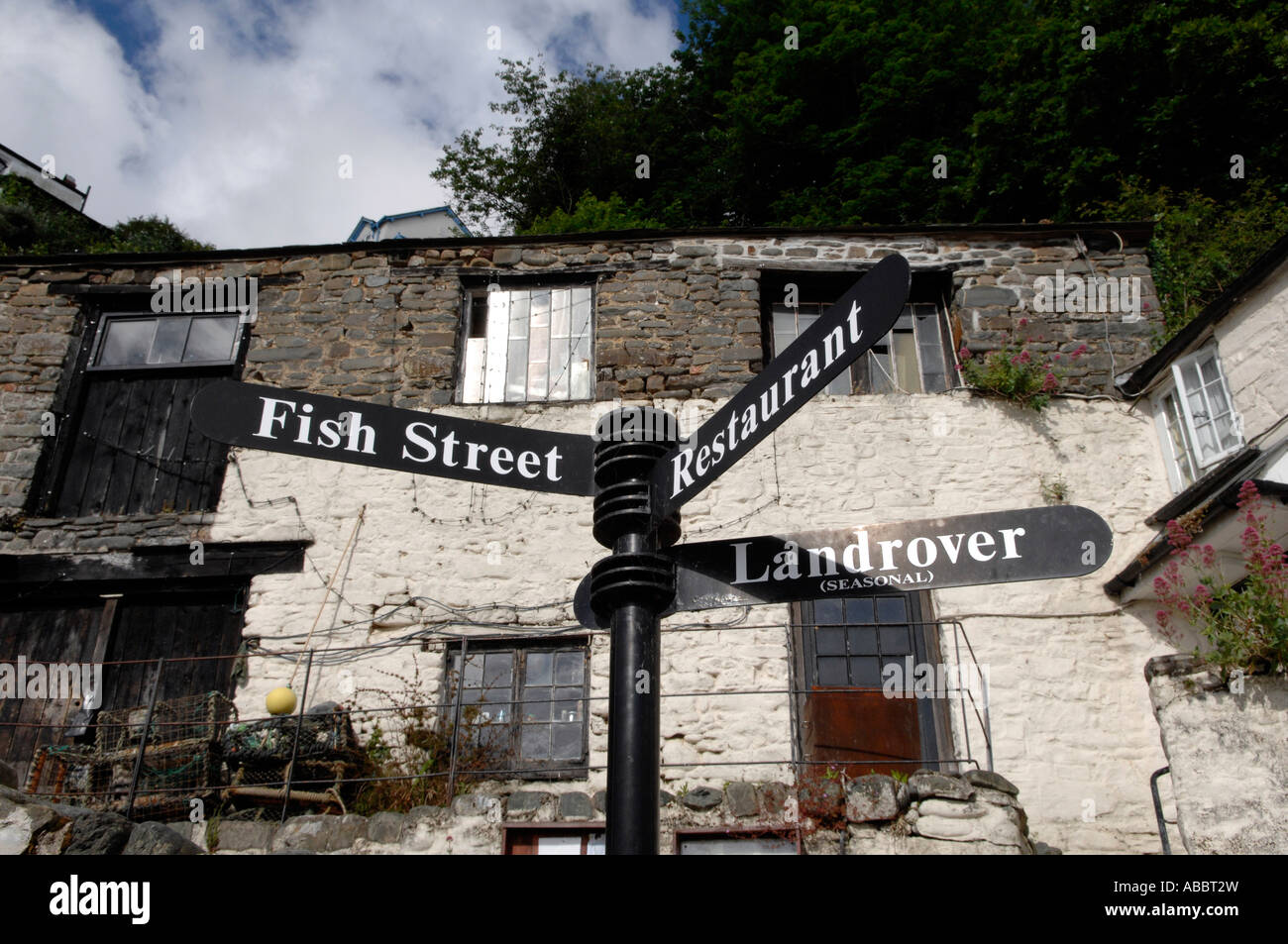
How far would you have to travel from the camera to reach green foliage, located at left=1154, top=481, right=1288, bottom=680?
5.61 meters

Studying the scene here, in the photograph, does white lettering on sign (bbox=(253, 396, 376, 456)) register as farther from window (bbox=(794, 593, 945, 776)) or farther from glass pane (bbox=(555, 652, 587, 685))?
glass pane (bbox=(555, 652, 587, 685))

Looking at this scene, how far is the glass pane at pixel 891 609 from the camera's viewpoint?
8.16 m

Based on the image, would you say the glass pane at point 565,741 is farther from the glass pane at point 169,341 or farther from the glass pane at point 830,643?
the glass pane at point 169,341

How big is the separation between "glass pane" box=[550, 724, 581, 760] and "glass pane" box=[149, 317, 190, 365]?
557 centimetres

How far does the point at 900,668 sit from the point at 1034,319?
390cm

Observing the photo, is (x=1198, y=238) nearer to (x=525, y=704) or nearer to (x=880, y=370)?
(x=880, y=370)

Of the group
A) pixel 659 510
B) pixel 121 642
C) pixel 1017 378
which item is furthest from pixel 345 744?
pixel 1017 378

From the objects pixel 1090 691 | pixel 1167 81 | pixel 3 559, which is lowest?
pixel 1090 691

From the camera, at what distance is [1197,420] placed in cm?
840

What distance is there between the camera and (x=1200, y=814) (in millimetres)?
5332

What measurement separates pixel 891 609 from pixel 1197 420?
3.03 metres

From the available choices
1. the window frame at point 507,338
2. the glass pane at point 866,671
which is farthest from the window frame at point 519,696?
the window frame at point 507,338

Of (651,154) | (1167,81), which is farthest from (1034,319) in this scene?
(651,154)
